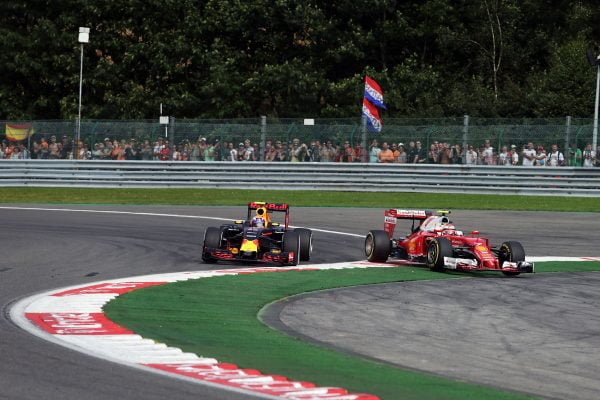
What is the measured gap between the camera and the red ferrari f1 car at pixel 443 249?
53.7 ft

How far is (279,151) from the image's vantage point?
34.8 metres

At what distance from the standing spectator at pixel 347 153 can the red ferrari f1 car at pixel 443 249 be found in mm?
15601

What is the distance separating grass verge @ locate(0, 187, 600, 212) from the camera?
3033cm

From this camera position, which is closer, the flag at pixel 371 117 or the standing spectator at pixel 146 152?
the flag at pixel 371 117

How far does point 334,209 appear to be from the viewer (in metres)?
28.8

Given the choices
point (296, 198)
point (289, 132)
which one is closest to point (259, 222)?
point (296, 198)

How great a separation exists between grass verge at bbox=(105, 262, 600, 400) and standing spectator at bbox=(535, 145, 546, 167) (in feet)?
54.8

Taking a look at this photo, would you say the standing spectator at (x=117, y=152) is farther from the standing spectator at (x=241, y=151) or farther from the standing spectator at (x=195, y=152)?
the standing spectator at (x=241, y=151)

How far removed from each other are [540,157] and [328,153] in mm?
6298

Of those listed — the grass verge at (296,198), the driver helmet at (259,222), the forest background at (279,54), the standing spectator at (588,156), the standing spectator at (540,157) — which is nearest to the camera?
the driver helmet at (259,222)

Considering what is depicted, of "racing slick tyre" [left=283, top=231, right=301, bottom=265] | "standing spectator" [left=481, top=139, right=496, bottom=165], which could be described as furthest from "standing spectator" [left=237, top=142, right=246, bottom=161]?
"racing slick tyre" [left=283, top=231, right=301, bottom=265]

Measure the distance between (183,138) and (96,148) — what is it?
2686 mm

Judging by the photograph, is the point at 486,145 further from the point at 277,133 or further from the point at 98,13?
the point at 98,13

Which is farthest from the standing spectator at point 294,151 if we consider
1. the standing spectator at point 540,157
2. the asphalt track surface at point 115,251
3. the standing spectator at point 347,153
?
the standing spectator at point 540,157
